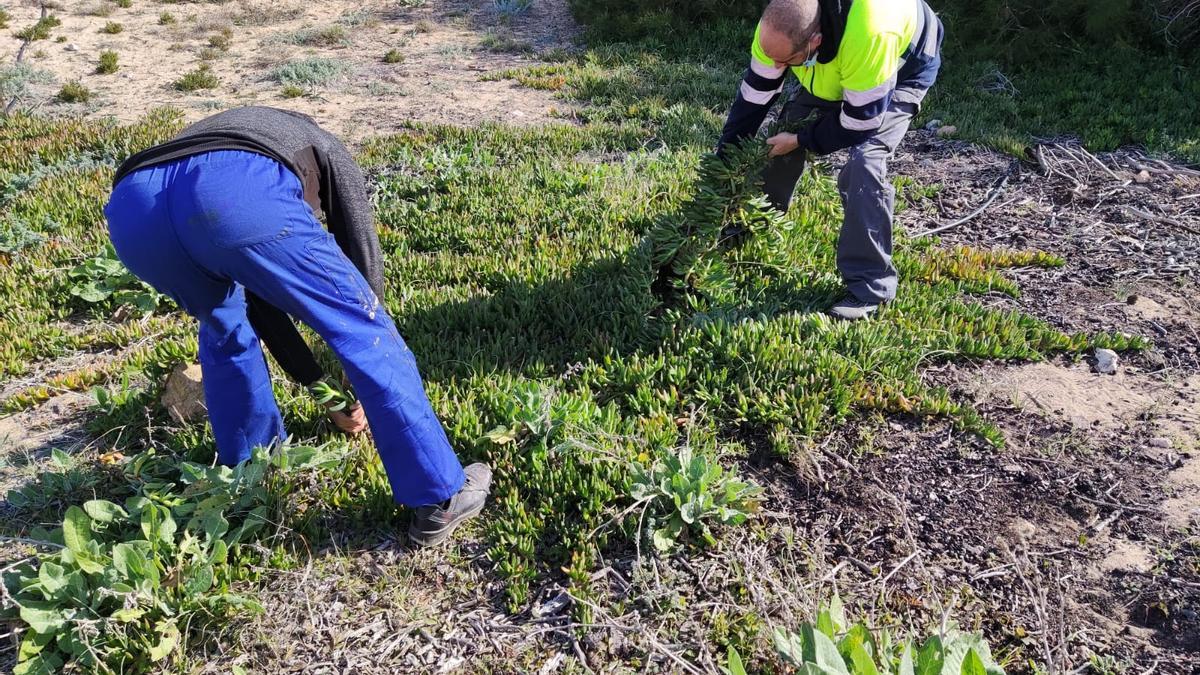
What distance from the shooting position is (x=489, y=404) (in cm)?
382

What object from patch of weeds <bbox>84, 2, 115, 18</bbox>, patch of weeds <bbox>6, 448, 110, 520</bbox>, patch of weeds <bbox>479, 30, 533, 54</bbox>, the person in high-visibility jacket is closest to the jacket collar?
the person in high-visibility jacket

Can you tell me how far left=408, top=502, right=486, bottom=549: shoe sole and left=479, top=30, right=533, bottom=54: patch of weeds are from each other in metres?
9.23

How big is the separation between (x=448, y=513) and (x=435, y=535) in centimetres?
10

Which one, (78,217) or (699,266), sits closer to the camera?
(699,266)

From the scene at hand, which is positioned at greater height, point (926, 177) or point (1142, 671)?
point (926, 177)

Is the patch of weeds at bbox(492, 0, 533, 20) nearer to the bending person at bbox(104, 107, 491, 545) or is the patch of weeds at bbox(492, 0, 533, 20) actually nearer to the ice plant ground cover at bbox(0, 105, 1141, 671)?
the ice plant ground cover at bbox(0, 105, 1141, 671)

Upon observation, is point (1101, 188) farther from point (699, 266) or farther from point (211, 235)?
A: point (211, 235)

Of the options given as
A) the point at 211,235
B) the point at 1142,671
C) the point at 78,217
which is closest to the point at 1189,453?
the point at 1142,671

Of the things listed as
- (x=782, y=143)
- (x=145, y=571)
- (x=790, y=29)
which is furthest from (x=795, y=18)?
(x=145, y=571)

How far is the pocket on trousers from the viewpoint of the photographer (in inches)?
102

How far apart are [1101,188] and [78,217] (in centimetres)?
814

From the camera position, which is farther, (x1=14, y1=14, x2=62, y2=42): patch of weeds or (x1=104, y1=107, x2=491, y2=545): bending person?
(x1=14, y1=14, x2=62, y2=42): patch of weeds

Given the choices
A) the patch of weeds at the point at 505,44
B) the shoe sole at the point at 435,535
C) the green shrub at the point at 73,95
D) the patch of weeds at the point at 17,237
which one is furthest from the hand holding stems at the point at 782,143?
the green shrub at the point at 73,95

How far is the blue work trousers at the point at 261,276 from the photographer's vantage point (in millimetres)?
2482
